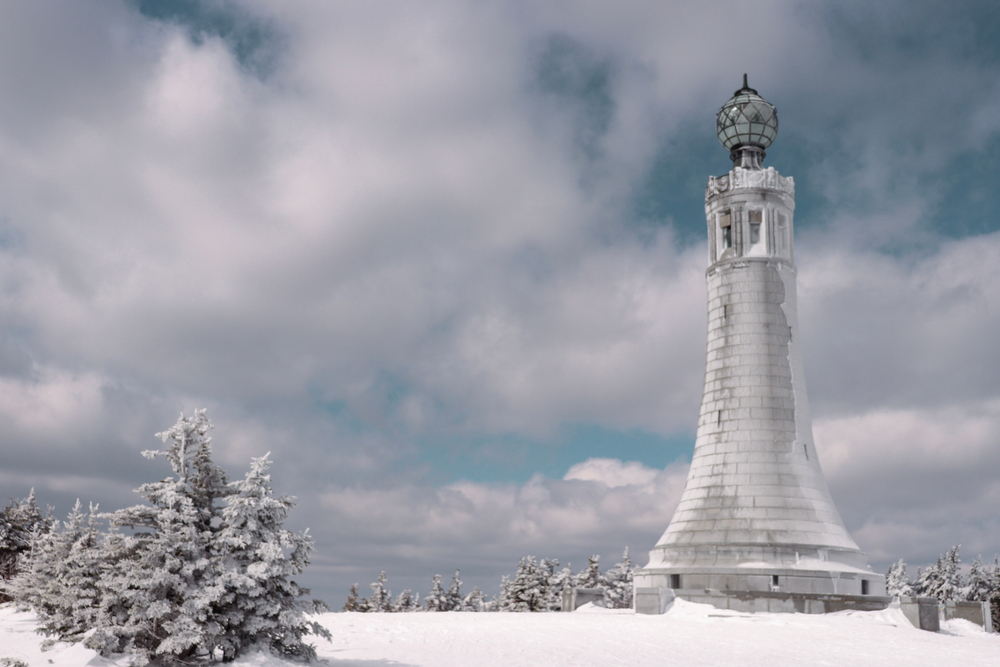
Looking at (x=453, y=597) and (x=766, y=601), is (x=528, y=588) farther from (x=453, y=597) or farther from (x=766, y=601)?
(x=766, y=601)

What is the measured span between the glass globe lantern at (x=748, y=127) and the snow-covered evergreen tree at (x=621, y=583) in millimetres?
34290

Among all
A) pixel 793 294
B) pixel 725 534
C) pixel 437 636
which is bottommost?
pixel 437 636

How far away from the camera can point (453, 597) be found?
2795 inches

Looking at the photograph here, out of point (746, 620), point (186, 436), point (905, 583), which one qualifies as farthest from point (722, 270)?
point (905, 583)

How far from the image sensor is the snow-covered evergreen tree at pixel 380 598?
73312mm

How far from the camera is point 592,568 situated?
6216cm

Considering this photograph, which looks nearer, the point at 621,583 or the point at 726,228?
the point at 726,228

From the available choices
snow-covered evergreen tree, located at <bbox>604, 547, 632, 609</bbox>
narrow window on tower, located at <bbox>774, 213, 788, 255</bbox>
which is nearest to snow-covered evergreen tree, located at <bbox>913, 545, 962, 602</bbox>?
snow-covered evergreen tree, located at <bbox>604, 547, 632, 609</bbox>

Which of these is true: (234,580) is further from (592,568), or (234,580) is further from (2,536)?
(592,568)

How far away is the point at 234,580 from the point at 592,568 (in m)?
48.4

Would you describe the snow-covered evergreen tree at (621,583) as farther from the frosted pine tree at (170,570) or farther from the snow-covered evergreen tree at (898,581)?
the frosted pine tree at (170,570)

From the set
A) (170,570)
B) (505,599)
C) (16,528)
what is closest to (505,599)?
(505,599)

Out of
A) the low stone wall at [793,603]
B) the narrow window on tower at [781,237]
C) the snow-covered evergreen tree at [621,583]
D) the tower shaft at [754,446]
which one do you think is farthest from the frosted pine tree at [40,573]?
the snow-covered evergreen tree at [621,583]

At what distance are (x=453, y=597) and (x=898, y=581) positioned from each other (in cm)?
4504
